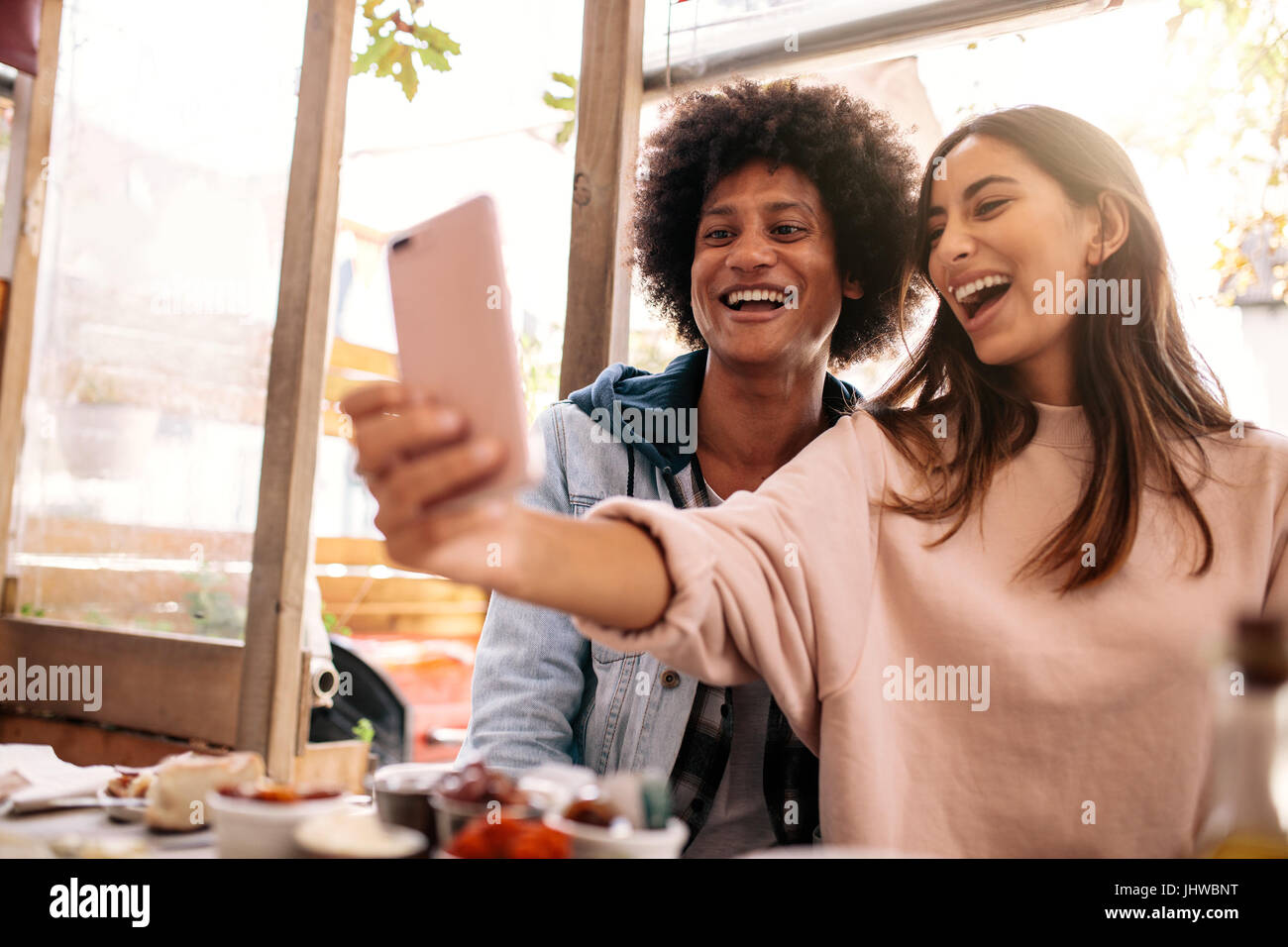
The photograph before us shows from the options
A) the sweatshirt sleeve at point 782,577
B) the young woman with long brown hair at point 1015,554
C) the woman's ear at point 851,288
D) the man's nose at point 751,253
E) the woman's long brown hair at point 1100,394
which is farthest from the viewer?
the woman's ear at point 851,288

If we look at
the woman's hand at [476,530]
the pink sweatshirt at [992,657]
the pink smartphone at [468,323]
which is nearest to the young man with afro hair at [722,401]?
the pink sweatshirt at [992,657]

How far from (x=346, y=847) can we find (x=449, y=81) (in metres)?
3.12

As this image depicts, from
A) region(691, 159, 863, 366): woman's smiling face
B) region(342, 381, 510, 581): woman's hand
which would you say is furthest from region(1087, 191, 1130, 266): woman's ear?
region(342, 381, 510, 581): woman's hand

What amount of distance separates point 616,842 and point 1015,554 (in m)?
0.79

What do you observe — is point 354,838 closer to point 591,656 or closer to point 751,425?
point 591,656

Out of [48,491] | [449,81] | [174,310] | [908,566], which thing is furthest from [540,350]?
[908,566]

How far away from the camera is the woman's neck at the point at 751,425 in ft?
5.68

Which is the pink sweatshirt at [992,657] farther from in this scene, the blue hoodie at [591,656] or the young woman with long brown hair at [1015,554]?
the blue hoodie at [591,656]

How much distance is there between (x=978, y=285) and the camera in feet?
4.35

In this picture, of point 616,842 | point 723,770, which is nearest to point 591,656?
point 723,770

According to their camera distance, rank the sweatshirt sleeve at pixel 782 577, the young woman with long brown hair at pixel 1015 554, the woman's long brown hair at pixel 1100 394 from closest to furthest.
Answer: the sweatshirt sleeve at pixel 782 577 → the young woman with long brown hair at pixel 1015 554 → the woman's long brown hair at pixel 1100 394

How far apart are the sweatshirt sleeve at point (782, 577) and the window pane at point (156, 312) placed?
2066 millimetres

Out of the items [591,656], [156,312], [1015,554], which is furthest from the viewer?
[156,312]

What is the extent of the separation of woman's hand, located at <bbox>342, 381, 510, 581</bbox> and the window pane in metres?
2.22
